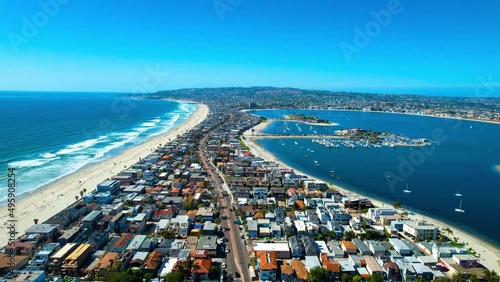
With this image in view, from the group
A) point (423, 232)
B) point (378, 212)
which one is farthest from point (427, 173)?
point (423, 232)

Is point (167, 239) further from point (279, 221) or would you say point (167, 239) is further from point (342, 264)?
point (342, 264)

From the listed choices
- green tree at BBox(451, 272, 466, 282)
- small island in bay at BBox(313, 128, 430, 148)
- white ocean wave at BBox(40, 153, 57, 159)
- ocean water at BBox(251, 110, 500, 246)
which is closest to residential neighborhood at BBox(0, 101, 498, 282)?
green tree at BBox(451, 272, 466, 282)

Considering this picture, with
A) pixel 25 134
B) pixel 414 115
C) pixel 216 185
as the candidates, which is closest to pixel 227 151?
pixel 216 185

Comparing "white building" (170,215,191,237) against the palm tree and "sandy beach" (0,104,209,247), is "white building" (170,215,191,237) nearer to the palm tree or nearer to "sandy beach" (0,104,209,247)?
"sandy beach" (0,104,209,247)

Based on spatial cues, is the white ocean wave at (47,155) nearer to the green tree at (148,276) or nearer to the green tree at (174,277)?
the green tree at (148,276)

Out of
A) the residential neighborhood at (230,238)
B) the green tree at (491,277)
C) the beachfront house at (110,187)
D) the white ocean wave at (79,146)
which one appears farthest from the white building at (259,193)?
the white ocean wave at (79,146)

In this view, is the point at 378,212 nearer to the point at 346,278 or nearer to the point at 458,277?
the point at 458,277
